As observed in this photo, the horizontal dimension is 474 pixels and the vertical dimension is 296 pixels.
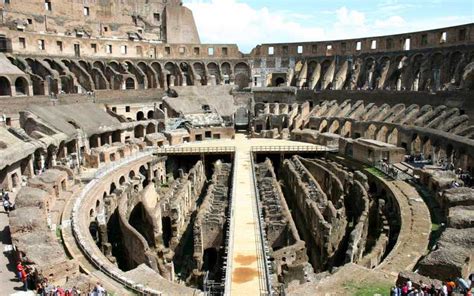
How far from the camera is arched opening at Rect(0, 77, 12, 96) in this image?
3584cm

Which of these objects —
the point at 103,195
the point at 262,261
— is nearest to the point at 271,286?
the point at 262,261

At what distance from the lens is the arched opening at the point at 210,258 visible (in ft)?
69.5

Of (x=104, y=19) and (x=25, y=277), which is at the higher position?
(x=104, y=19)

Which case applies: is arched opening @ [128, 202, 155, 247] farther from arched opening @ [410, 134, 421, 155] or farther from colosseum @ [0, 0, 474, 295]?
arched opening @ [410, 134, 421, 155]

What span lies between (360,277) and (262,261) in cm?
418

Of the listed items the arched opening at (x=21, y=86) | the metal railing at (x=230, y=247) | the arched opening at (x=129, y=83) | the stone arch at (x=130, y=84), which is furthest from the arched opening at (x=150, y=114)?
the metal railing at (x=230, y=247)

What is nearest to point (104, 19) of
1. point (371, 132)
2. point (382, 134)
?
point (371, 132)

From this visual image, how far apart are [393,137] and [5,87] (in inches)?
1373

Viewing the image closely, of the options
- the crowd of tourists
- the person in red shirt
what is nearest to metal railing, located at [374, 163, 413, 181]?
the crowd of tourists

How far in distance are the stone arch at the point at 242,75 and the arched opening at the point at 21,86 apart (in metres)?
29.3

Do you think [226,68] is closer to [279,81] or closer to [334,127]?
[279,81]

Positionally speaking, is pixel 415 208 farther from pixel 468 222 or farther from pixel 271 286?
pixel 271 286

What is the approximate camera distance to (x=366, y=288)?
13297 mm

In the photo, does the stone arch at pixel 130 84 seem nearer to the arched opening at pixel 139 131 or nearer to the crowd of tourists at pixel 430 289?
the arched opening at pixel 139 131
